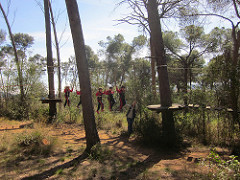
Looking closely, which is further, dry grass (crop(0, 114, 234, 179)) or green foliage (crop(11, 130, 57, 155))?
green foliage (crop(11, 130, 57, 155))

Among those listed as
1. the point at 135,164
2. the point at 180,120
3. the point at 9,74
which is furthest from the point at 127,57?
the point at 135,164

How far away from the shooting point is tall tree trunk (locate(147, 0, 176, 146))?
19.5 feet

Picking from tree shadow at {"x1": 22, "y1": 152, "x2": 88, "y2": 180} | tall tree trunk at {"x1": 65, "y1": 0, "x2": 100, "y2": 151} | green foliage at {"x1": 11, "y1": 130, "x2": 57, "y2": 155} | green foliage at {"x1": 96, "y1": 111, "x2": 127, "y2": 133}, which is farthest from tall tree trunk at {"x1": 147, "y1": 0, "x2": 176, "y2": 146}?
green foliage at {"x1": 11, "y1": 130, "x2": 57, "y2": 155}

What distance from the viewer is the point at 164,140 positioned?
19.5 ft

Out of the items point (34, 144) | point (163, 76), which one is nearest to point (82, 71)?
point (34, 144)

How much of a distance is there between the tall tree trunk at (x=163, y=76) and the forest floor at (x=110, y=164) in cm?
61

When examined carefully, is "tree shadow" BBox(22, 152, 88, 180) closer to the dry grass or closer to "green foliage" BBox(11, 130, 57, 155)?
the dry grass

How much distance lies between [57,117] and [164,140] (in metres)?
5.98

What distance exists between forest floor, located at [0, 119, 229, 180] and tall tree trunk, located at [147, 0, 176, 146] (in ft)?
1.99

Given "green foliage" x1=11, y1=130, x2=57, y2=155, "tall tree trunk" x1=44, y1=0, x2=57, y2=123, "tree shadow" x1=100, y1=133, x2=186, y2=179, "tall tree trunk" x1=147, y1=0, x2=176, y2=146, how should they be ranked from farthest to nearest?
1. "tall tree trunk" x1=44, y1=0, x2=57, y2=123
2. "tall tree trunk" x1=147, y1=0, x2=176, y2=146
3. "green foliage" x1=11, y1=130, x2=57, y2=155
4. "tree shadow" x1=100, y1=133, x2=186, y2=179

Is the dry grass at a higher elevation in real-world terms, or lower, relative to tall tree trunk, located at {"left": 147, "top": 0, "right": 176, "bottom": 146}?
lower

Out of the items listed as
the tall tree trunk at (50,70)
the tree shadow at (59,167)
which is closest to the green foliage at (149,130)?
the tree shadow at (59,167)

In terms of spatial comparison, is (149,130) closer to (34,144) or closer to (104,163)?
(104,163)

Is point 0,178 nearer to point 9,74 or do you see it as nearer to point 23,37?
point 9,74
